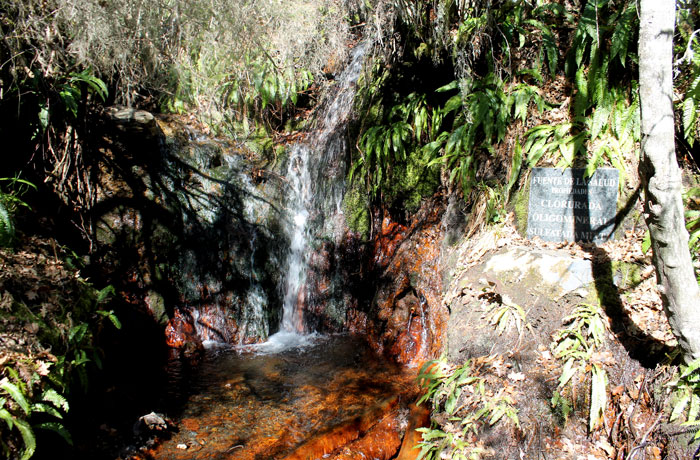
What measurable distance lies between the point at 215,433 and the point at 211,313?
124 inches

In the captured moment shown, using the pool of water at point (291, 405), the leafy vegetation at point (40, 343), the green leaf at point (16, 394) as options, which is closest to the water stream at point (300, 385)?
the pool of water at point (291, 405)

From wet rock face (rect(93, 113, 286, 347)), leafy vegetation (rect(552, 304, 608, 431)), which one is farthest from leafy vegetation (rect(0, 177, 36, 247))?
leafy vegetation (rect(552, 304, 608, 431))

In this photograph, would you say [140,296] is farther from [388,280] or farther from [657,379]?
[657,379]

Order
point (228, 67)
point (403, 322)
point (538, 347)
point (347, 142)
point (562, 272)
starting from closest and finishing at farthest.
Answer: point (538, 347) → point (562, 272) → point (403, 322) → point (347, 142) → point (228, 67)

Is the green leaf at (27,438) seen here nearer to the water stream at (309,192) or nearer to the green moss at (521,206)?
the water stream at (309,192)

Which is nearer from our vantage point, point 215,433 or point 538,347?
point 538,347

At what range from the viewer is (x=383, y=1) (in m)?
6.38

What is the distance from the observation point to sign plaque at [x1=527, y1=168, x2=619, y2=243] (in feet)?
14.9

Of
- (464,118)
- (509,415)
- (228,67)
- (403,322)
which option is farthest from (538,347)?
(228,67)

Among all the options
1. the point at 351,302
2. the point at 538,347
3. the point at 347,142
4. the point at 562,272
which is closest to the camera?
the point at 538,347

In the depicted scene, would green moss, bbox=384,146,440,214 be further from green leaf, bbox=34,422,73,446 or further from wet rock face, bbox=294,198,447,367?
green leaf, bbox=34,422,73,446

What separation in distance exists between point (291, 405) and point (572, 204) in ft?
12.6

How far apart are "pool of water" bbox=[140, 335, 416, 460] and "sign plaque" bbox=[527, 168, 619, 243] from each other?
2426mm

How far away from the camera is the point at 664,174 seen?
263 cm
